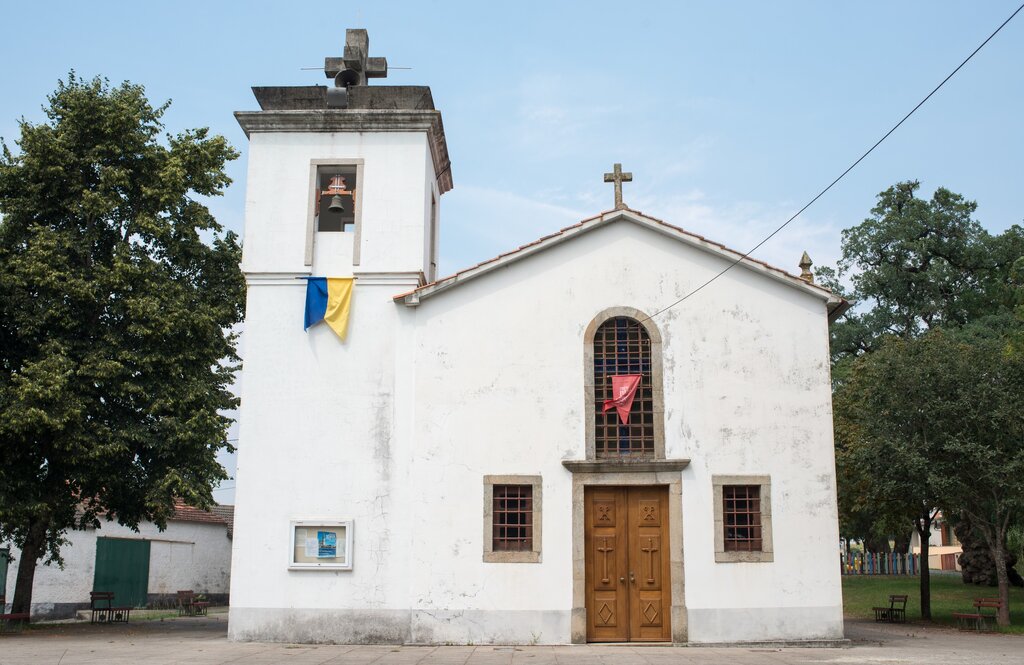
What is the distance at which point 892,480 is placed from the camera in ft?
71.5

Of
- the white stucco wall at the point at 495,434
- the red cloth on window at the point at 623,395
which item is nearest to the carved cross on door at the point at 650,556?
the white stucco wall at the point at 495,434

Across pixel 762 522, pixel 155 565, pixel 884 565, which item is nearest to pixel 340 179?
pixel 762 522

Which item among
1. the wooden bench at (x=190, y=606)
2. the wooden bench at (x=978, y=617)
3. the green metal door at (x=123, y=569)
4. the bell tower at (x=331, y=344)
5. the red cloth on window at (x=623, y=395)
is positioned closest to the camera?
the bell tower at (x=331, y=344)

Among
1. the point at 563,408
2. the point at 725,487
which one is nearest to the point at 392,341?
the point at 563,408

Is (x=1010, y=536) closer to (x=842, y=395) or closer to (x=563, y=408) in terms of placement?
(x=842, y=395)

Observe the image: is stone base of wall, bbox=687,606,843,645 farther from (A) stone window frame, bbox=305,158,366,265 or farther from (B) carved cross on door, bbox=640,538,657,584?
(A) stone window frame, bbox=305,158,366,265

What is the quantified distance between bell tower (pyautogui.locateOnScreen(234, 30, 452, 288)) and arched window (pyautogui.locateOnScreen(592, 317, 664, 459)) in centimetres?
391

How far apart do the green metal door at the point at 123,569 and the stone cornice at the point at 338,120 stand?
18.7 metres

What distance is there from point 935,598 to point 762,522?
741 inches

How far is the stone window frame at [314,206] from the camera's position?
1864 centimetres

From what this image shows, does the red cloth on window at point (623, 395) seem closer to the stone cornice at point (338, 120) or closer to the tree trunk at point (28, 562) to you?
the stone cornice at point (338, 120)

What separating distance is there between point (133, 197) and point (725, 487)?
48.0 ft

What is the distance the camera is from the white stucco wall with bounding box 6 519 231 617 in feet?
96.1

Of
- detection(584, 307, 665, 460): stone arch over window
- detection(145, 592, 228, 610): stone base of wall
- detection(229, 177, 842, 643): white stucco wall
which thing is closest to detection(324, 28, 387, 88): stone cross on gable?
detection(229, 177, 842, 643): white stucco wall
